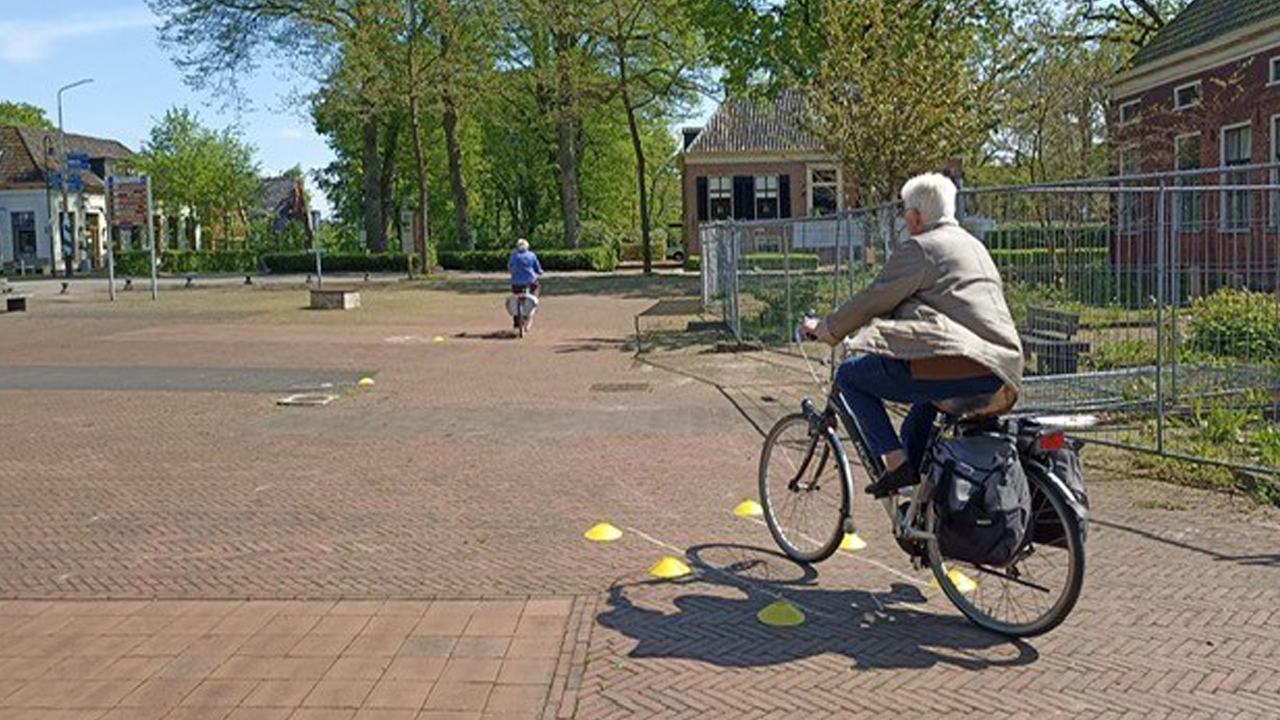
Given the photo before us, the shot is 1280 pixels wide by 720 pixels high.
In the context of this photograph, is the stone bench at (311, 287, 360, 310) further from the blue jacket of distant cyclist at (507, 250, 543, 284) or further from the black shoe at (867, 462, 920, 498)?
the black shoe at (867, 462, 920, 498)

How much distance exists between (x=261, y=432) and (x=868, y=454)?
22.4 ft

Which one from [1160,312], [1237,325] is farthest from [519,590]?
[1237,325]

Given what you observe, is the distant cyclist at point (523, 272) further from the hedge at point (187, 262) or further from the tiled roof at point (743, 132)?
the hedge at point (187, 262)

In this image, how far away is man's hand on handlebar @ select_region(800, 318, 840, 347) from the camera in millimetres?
5133

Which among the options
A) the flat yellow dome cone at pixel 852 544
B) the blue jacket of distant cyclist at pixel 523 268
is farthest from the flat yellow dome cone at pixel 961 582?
the blue jacket of distant cyclist at pixel 523 268

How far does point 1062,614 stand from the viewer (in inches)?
179

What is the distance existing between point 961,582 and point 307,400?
29.5ft

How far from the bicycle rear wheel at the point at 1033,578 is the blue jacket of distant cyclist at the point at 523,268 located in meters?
16.5

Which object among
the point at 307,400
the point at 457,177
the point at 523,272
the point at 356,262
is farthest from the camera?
the point at 356,262

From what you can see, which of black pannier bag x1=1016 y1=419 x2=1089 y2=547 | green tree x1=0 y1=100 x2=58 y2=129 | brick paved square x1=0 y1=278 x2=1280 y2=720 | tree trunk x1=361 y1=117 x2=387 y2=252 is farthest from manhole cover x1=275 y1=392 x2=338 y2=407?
green tree x1=0 y1=100 x2=58 y2=129

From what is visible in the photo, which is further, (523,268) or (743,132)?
(743,132)

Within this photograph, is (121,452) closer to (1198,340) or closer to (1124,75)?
(1198,340)

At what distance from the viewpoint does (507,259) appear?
170 feet

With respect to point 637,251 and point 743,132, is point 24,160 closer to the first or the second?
point 637,251
